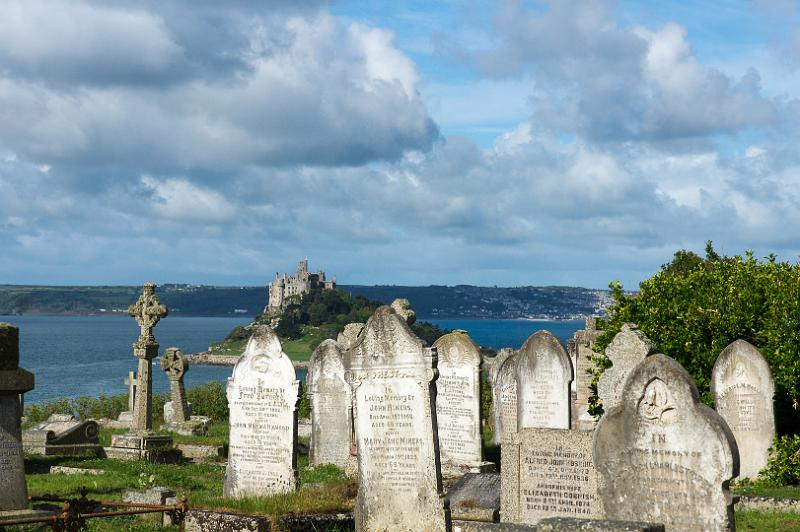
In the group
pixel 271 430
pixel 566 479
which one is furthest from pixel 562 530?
pixel 271 430

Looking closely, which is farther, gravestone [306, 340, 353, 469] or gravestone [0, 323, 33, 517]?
gravestone [306, 340, 353, 469]

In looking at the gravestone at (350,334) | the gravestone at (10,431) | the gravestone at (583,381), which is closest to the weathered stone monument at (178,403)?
the gravestone at (350,334)

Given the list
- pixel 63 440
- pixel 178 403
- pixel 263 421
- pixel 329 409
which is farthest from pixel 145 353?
pixel 263 421

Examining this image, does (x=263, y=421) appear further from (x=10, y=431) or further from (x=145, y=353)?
(x=145, y=353)

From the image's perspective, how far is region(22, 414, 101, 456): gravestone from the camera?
21.0 metres

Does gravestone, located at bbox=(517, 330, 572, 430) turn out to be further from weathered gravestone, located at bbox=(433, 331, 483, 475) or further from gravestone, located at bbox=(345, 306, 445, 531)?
gravestone, located at bbox=(345, 306, 445, 531)

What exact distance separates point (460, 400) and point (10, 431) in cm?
930

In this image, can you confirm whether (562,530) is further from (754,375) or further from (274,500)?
(754,375)

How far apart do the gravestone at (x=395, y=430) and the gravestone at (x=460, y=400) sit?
7.10 metres

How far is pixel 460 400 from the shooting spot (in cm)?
1950

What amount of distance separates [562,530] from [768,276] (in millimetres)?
12206

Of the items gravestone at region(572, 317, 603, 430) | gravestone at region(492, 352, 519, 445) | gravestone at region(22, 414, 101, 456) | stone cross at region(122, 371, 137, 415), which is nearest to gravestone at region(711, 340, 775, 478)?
gravestone at region(572, 317, 603, 430)

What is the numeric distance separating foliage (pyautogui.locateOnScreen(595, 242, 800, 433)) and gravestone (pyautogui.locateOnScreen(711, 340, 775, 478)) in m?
0.79

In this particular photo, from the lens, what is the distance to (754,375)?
56.1ft
